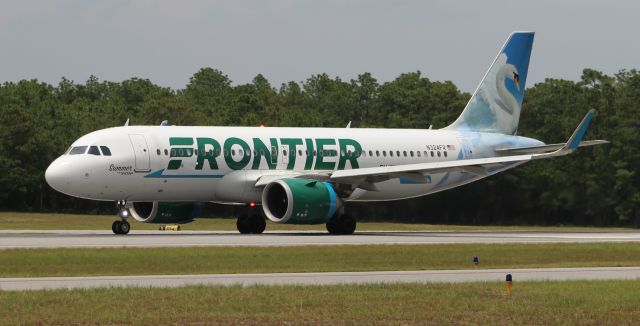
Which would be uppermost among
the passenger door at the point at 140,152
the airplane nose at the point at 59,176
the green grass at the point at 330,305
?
the passenger door at the point at 140,152

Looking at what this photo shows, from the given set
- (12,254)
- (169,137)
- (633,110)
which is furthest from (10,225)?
(633,110)

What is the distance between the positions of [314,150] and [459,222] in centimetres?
3919

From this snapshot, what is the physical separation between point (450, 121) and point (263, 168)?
190ft

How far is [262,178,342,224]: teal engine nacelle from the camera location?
5069 cm

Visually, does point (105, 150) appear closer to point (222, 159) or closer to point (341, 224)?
point (222, 159)

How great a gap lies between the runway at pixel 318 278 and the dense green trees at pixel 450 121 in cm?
5879

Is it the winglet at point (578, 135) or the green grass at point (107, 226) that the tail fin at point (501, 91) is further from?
the winglet at point (578, 135)

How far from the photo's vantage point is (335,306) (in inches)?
930

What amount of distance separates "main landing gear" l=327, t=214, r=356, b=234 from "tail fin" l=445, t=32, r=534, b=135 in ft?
39.3

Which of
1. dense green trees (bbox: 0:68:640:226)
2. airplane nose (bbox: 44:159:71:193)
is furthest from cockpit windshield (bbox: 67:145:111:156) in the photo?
dense green trees (bbox: 0:68:640:226)

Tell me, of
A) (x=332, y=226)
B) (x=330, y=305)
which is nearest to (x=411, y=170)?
(x=332, y=226)

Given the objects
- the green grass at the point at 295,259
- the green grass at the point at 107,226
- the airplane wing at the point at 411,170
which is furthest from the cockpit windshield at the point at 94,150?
the green grass at the point at 295,259

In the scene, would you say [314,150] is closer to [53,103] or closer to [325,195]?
[325,195]

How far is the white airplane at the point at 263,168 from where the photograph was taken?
165 feet
